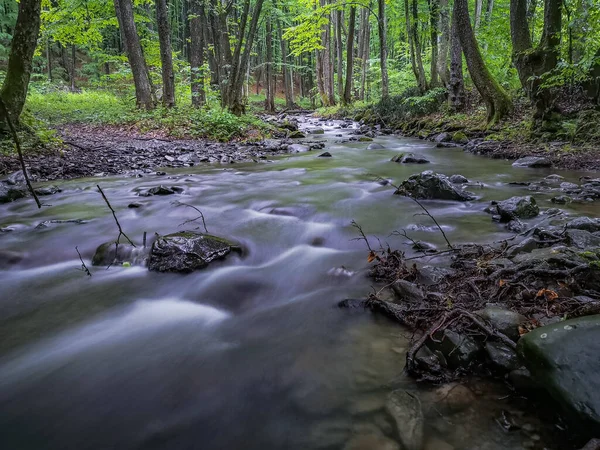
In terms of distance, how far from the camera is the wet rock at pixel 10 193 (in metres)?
5.68

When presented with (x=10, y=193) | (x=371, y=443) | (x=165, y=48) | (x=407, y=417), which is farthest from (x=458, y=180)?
(x=165, y=48)

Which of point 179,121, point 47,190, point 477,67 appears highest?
point 477,67

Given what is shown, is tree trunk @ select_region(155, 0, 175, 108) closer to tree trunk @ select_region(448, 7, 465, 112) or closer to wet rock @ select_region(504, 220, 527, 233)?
tree trunk @ select_region(448, 7, 465, 112)

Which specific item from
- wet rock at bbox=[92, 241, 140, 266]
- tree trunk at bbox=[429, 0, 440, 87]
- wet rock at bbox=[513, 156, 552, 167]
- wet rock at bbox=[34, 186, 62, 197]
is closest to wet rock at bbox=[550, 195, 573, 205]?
wet rock at bbox=[513, 156, 552, 167]

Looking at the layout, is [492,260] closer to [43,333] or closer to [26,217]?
[43,333]

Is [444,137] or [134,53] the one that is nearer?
[444,137]

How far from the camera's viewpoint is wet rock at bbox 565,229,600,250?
9.62ft

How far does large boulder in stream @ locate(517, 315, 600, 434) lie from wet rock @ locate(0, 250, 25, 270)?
14.1ft

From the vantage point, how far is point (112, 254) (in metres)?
3.81

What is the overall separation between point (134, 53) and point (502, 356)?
16021 mm

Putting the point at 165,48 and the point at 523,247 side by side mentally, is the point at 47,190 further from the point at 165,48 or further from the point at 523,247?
the point at 165,48

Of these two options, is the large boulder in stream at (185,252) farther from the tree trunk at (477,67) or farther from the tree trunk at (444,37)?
the tree trunk at (444,37)

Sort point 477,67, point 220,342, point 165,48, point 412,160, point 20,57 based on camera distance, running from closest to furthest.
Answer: point 220,342 → point 20,57 → point 412,160 → point 477,67 → point 165,48

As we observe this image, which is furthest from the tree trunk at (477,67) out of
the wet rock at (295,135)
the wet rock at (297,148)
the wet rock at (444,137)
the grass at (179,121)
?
the grass at (179,121)
